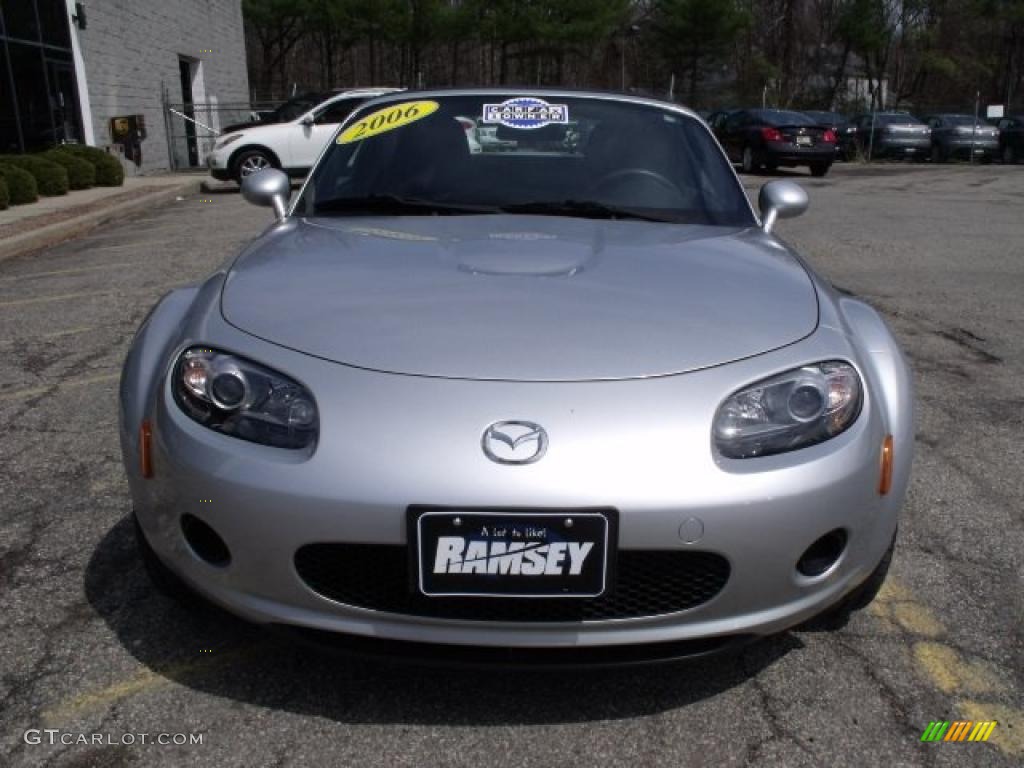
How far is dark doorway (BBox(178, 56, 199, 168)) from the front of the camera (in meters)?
21.8

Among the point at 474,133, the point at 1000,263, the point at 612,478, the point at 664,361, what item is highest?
the point at 474,133

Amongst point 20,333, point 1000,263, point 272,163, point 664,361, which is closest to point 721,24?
point 272,163

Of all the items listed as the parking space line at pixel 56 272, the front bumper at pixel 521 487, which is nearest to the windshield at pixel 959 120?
the parking space line at pixel 56 272

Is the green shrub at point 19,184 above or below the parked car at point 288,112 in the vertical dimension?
below

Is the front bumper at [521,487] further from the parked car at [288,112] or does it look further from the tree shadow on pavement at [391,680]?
the parked car at [288,112]

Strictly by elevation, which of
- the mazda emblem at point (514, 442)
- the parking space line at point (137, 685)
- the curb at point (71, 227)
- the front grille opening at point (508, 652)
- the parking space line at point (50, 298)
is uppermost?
the mazda emblem at point (514, 442)

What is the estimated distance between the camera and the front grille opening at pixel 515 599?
183cm

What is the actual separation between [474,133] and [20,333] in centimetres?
361

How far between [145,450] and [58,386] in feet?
9.23

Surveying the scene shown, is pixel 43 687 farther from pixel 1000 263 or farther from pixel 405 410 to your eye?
pixel 1000 263

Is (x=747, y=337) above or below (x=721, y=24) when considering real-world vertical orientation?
below

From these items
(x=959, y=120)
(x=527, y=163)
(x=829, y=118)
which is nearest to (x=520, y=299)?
(x=527, y=163)

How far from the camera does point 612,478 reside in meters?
1.77

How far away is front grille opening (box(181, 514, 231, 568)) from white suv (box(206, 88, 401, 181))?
46.1 feet
